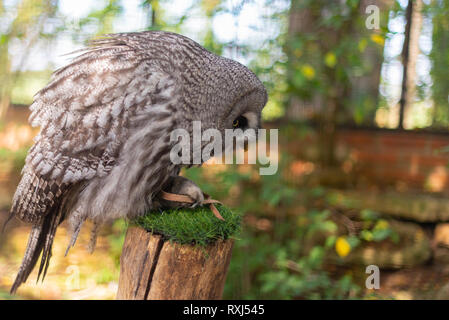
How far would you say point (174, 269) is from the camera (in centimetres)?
121

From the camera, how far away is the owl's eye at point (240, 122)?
142cm

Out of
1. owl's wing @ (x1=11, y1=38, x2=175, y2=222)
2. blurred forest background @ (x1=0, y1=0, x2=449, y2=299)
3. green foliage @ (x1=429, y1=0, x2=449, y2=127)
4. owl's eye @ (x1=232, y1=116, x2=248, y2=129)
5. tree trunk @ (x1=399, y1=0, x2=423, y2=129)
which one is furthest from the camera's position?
tree trunk @ (x1=399, y1=0, x2=423, y2=129)

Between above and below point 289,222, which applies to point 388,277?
below

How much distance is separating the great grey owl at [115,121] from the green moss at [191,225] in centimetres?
7

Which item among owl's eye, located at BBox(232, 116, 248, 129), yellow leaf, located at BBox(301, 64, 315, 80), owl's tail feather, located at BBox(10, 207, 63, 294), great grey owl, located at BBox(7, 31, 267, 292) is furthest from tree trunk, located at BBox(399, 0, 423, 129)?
owl's tail feather, located at BBox(10, 207, 63, 294)

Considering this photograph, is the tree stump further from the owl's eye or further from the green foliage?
the green foliage

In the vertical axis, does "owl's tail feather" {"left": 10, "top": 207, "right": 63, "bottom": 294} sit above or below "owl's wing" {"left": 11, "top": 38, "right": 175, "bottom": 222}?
below

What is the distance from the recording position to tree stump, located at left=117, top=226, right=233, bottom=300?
121 cm

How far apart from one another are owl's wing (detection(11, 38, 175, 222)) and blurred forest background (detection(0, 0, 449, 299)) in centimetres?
67

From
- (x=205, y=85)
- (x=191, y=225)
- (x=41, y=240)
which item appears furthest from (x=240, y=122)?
(x=41, y=240)
